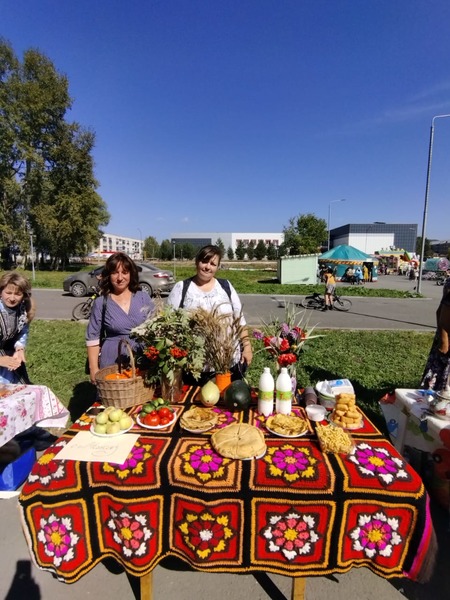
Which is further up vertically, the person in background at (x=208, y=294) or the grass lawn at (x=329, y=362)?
the person in background at (x=208, y=294)

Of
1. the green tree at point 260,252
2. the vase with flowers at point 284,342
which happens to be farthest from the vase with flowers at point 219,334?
the green tree at point 260,252

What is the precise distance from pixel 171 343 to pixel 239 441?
725 mm

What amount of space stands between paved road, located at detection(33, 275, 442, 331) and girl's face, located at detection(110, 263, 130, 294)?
537 cm

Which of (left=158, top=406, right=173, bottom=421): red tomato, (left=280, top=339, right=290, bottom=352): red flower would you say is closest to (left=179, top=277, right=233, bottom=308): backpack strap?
(left=280, top=339, right=290, bottom=352): red flower

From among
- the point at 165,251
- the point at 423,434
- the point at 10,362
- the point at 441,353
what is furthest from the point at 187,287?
the point at 165,251

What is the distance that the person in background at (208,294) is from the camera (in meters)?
2.68

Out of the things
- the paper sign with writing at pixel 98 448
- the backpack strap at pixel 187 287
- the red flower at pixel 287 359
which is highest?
the backpack strap at pixel 187 287

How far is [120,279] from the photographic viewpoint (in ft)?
8.54

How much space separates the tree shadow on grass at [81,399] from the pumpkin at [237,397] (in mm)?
2489

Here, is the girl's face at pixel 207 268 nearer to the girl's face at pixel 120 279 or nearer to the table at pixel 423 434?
the girl's face at pixel 120 279

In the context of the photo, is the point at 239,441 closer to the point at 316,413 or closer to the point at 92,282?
the point at 316,413

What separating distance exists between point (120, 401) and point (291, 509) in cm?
122

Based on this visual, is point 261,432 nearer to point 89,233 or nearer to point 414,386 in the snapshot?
point 414,386

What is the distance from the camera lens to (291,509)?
1499mm
